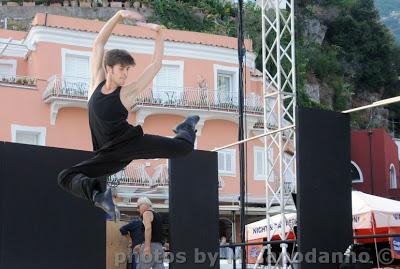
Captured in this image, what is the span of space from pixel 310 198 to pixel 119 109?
2.24 meters

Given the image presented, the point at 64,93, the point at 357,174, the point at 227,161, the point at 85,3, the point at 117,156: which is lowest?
the point at 117,156

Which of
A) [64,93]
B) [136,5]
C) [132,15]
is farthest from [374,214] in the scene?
[136,5]

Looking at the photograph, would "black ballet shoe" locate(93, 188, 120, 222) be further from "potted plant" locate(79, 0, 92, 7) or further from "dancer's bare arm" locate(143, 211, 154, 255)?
"potted plant" locate(79, 0, 92, 7)

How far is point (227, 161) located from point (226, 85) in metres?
2.57

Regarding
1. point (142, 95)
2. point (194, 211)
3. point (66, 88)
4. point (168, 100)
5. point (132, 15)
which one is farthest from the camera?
point (168, 100)

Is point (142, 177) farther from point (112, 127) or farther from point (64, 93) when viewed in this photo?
point (112, 127)

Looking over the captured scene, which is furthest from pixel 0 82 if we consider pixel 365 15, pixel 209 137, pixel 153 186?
pixel 365 15

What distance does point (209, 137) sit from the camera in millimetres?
24953

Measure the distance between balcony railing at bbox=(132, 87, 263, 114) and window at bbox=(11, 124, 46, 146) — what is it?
294 centimetres

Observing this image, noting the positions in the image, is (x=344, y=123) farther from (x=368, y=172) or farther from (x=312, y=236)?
(x=368, y=172)

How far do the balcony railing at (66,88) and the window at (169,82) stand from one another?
7.36ft

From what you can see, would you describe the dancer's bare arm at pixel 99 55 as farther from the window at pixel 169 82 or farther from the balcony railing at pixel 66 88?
the window at pixel 169 82

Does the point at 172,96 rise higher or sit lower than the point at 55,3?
lower

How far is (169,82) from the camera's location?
24375mm
